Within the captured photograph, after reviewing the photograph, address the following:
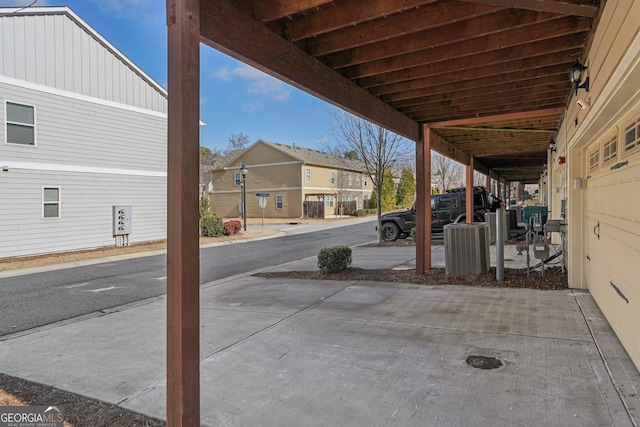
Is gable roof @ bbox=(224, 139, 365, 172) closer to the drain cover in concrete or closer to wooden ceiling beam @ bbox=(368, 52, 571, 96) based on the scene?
wooden ceiling beam @ bbox=(368, 52, 571, 96)

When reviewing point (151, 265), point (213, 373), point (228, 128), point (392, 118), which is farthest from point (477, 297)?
point (228, 128)

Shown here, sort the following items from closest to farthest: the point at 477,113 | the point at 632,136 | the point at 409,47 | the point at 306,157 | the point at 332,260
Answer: the point at 632,136
the point at 409,47
the point at 477,113
the point at 332,260
the point at 306,157

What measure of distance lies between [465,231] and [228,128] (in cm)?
5168

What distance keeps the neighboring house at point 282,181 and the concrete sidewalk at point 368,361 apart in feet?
86.9

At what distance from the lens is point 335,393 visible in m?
3.01

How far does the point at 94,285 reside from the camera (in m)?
8.11

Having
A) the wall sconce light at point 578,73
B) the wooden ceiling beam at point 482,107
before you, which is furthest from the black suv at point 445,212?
the wall sconce light at point 578,73

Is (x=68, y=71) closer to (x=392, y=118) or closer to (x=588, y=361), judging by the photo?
(x=392, y=118)

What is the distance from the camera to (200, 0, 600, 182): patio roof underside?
10.6ft

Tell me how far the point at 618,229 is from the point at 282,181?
30310 millimetres

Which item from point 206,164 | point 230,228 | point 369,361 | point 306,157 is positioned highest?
point 206,164

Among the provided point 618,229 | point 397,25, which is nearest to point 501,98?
point 618,229

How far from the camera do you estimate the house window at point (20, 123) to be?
37.4ft

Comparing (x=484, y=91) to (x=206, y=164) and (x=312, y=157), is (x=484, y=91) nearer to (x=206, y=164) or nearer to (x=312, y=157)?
(x=312, y=157)
